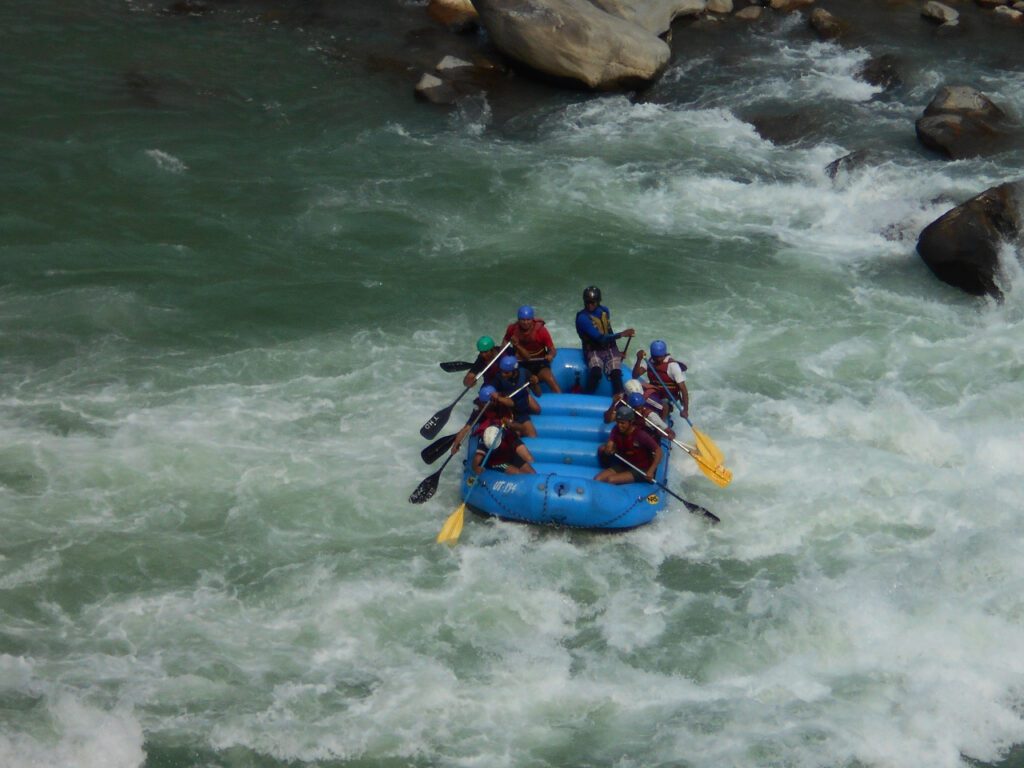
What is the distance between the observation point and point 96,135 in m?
15.6

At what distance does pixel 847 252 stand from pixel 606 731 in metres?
7.60

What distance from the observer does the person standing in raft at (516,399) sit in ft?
32.9

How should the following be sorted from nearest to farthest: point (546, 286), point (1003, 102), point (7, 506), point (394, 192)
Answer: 1. point (7, 506)
2. point (546, 286)
3. point (394, 192)
4. point (1003, 102)

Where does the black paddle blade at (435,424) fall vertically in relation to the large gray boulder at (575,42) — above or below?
below

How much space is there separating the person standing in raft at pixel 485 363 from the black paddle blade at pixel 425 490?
931mm

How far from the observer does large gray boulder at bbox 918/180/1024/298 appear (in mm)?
12758

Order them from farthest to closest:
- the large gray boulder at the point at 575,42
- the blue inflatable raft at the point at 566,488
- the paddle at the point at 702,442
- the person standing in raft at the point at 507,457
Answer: the large gray boulder at the point at 575,42
the paddle at the point at 702,442
the person standing in raft at the point at 507,457
the blue inflatable raft at the point at 566,488

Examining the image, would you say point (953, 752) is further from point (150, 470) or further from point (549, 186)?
point (549, 186)

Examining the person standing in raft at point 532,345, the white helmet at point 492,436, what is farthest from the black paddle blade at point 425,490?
the person standing in raft at point 532,345

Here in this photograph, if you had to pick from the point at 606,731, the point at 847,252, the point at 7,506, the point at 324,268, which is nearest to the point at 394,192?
the point at 324,268

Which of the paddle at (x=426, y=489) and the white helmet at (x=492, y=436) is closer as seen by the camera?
the white helmet at (x=492, y=436)

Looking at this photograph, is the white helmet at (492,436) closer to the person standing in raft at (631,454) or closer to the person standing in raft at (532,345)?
the person standing in raft at (631,454)

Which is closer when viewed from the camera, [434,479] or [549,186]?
[434,479]

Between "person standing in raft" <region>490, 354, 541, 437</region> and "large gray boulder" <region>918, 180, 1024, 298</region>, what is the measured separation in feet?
17.9
